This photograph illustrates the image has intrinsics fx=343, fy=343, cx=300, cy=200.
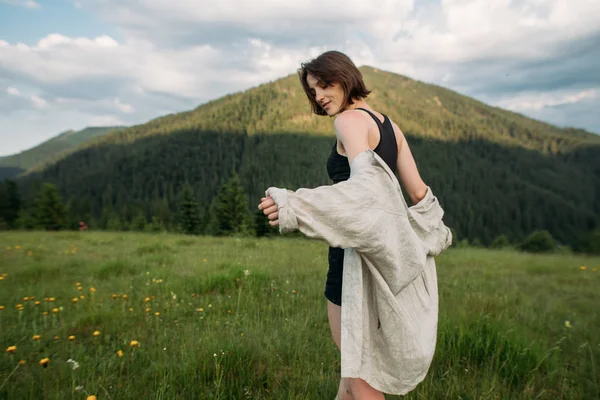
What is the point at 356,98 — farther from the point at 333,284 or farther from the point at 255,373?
the point at 255,373

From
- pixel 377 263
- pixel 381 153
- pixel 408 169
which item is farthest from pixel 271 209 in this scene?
pixel 408 169

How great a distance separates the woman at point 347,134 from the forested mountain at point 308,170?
9945cm

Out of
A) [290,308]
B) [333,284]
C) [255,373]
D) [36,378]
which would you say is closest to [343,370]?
[333,284]

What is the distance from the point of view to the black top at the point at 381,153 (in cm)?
197

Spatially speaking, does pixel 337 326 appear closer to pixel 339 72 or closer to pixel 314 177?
pixel 339 72

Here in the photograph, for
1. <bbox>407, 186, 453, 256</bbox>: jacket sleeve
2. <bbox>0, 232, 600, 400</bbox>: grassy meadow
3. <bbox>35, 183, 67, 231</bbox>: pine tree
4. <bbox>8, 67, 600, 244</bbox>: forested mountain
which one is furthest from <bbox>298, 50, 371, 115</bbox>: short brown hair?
<bbox>8, 67, 600, 244</bbox>: forested mountain

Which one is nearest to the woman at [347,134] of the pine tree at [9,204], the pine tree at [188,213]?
the pine tree at [188,213]

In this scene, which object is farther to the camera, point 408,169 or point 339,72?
point 408,169

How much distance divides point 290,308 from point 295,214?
3496mm

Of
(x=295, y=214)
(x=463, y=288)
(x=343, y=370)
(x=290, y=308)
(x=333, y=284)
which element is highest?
(x=295, y=214)

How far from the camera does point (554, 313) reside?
5.16 meters

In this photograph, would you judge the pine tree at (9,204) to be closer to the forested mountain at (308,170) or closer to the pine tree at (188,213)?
the pine tree at (188,213)

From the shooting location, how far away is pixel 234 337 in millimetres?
3293

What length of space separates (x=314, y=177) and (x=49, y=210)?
105556 mm
